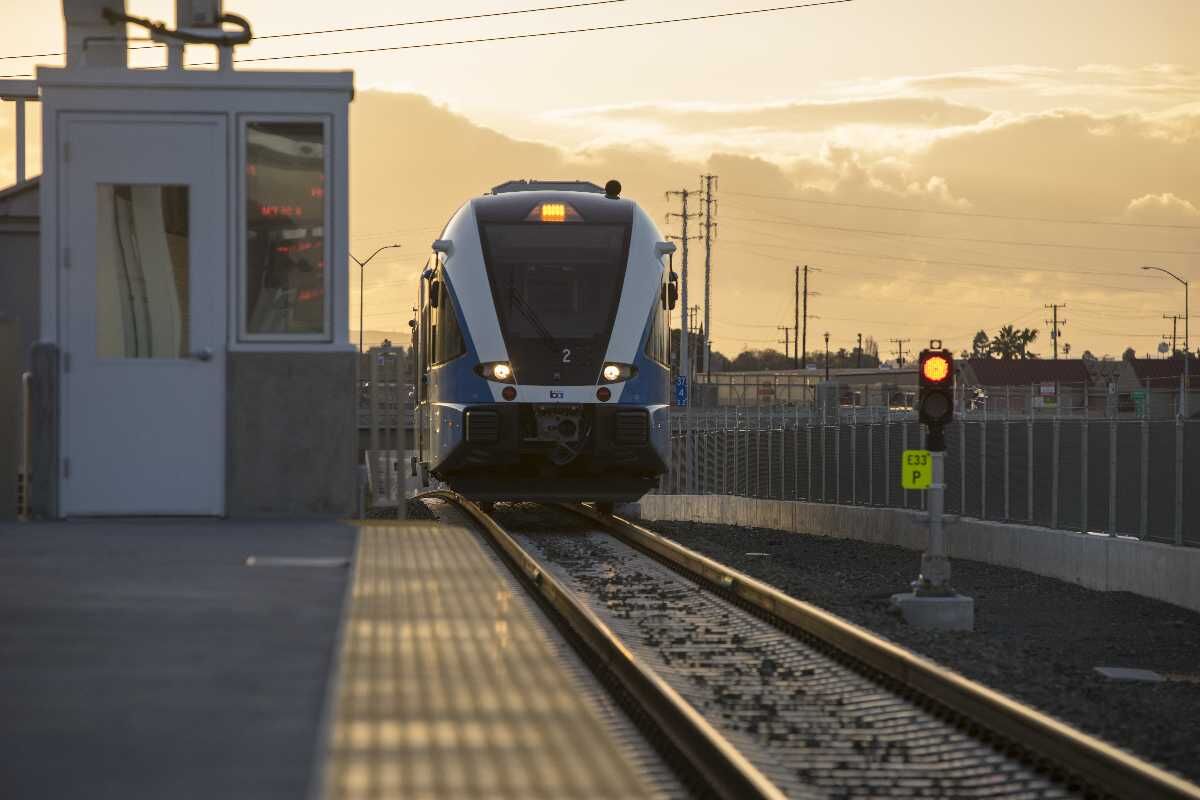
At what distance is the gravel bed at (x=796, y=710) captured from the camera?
26.5ft

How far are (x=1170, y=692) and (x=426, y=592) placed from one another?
6.06 metres

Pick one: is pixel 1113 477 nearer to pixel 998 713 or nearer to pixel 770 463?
pixel 998 713

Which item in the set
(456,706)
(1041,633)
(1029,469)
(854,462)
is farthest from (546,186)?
(456,706)

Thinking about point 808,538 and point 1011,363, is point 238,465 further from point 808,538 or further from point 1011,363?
point 1011,363

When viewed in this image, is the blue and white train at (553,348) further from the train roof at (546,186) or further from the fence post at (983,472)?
the fence post at (983,472)

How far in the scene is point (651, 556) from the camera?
20.2 meters

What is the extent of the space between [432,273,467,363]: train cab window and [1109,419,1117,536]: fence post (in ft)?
25.7

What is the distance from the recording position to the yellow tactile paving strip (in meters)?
6.43

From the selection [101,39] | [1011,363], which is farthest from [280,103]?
[1011,363]

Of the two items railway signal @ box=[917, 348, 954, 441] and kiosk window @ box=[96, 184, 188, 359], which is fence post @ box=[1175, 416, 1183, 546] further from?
kiosk window @ box=[96, 184, 188, 359]

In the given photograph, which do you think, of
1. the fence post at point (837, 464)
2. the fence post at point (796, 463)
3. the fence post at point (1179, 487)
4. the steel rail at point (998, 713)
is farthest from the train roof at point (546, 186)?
the fence post at point (796, 463)

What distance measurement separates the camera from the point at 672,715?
827 centimetres

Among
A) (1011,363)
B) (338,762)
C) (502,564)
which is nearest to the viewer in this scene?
(338,762)

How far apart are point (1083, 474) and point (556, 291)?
685 cm
